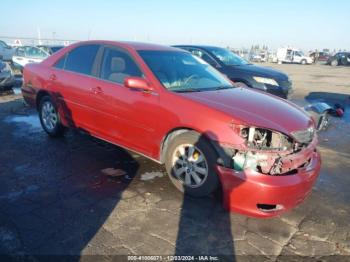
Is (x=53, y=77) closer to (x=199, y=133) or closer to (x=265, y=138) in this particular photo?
(x=199, y=133)

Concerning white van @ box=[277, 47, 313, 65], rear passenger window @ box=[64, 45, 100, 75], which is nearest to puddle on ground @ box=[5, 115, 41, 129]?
rear passenger window @ box=[64, 45, 100, 75]

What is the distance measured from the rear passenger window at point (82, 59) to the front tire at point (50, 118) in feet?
2.54

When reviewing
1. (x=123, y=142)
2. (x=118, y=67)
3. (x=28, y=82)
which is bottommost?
(x=123, y=142)

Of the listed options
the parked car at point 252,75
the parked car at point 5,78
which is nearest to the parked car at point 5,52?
the parked car at point 5,78

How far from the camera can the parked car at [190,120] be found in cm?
333

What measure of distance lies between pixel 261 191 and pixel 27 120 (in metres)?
5.73

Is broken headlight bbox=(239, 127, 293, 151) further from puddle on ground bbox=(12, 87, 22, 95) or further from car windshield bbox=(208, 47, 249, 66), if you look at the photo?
puddle on ground bbox=(12, 87, 22, 95)

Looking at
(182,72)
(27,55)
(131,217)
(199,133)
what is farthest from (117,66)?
(27,55)

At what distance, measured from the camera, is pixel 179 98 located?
3857 millimetres

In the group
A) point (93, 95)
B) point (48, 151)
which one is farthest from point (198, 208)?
point (48, 151)

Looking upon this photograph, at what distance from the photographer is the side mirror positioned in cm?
402

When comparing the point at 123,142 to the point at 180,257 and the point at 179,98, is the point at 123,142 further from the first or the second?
the point at 180,257

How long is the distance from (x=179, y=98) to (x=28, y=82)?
364cm

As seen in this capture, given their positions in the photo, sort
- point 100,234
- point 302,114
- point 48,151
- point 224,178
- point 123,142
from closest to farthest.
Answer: point 100,234 < point 224,178 < point 302,114 < point 123,142 < point 48,151
